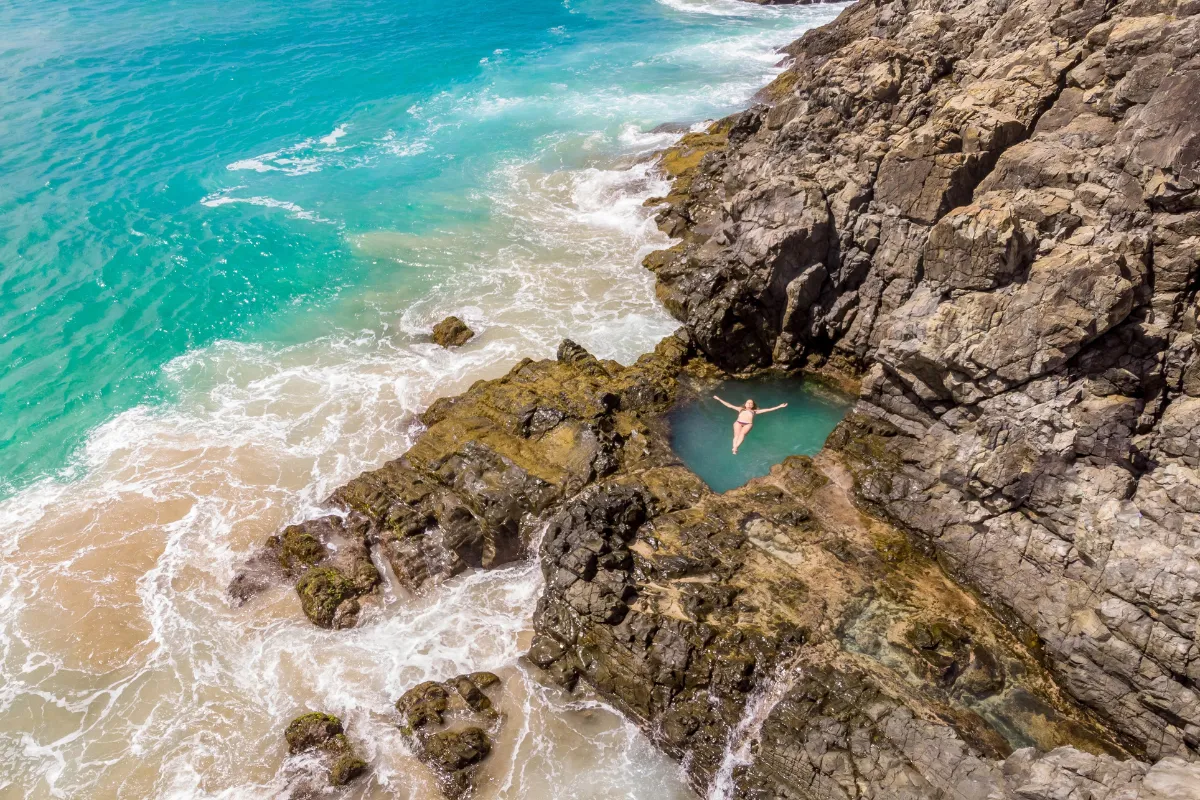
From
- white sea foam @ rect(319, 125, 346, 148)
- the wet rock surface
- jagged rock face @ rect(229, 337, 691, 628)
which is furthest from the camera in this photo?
white sea foam @ rect(319, 125, 346, 148)

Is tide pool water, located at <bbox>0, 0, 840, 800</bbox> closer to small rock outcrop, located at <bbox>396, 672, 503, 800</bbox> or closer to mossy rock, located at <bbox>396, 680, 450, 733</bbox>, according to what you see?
small rock outcrop, located at <bbox>396, 672, 503, 800</bbox>

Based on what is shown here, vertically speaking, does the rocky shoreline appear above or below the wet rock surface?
above

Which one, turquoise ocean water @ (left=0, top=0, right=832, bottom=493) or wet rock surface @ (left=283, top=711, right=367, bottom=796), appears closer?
wet rock surface @ (left=283, top=711, right=367, bottom=796)

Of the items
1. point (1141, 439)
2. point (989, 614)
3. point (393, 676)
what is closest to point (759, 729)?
point (989, 614)

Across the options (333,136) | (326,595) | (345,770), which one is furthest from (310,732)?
(333,136)

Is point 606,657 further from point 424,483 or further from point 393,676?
point 424,483

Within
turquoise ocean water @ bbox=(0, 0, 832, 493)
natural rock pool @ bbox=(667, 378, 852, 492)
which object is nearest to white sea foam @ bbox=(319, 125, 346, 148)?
turquoise ocean water @ bbox=(0, 0, 832, 493)
